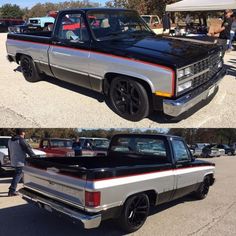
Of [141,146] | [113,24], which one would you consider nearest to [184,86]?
[141,146]

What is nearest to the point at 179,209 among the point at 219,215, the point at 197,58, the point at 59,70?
the point at 219,215

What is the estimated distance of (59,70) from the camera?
25.2 feet

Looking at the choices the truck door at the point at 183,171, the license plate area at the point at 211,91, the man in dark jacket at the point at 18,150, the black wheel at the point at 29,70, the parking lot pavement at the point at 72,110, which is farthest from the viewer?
the black wheel at the point at 29,70

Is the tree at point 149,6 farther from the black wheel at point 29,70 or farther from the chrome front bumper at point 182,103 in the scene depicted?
the chrome front bumper at point 182,103

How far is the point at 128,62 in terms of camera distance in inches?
231

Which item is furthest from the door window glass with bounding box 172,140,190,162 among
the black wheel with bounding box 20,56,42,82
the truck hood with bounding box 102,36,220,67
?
the black wheel with bounding box 20,56,42,82

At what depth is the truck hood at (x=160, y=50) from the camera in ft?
18.5

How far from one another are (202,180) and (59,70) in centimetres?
389

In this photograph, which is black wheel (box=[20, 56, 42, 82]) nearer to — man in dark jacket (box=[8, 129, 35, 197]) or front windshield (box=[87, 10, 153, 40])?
man in dark jacket (box=[8, 129, 35, 197])

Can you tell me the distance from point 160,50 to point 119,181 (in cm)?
274

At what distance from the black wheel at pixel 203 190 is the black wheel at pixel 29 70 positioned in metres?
4.87

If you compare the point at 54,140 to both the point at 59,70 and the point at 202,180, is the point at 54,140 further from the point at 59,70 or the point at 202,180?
the point at 202,180

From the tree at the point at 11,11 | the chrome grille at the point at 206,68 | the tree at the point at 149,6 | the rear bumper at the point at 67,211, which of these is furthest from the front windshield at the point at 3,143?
the tree at the point at 11,11

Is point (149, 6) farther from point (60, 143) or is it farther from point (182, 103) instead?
point (182, 103)
